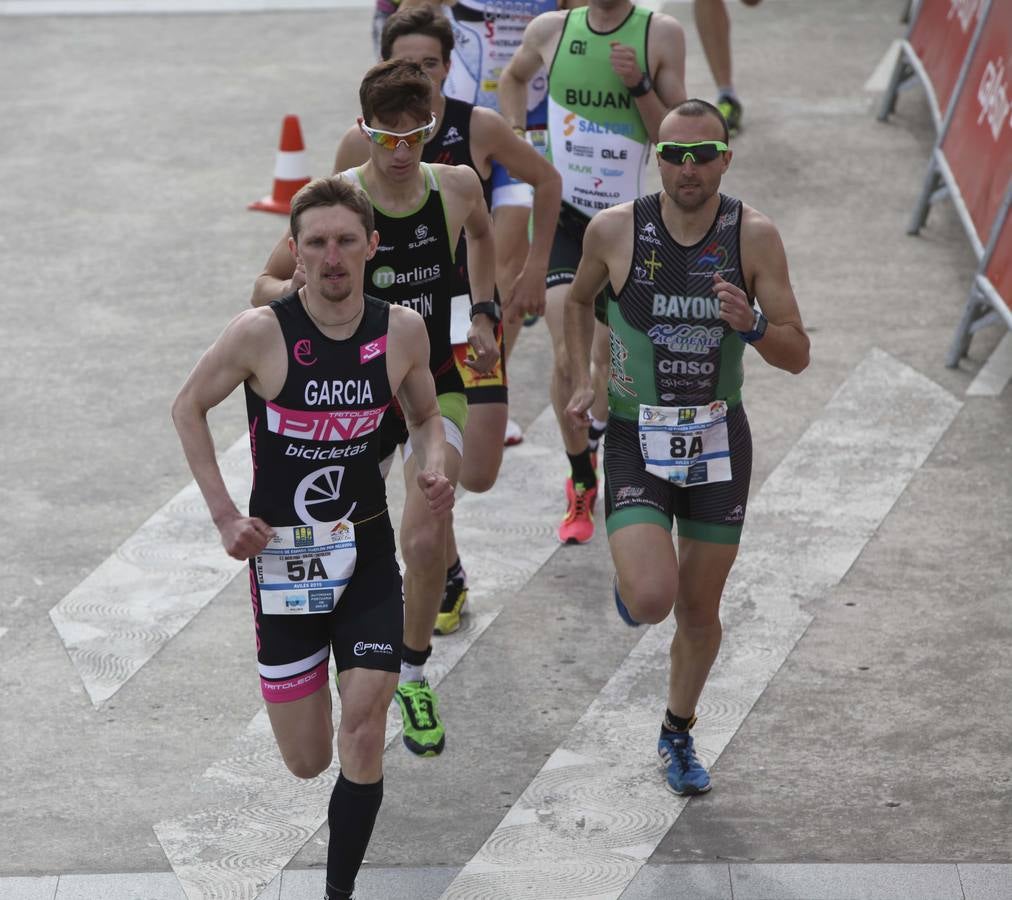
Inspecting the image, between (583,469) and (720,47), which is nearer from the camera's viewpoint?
(583,469)

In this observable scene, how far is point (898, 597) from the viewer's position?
7465mm

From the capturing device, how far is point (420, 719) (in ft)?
21.3

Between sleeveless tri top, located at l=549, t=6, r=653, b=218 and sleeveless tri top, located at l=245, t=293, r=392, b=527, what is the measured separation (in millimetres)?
3248

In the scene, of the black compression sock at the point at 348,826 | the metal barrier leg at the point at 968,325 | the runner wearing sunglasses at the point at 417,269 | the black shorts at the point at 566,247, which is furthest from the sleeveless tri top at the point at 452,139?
the metal barrier leg at the point at 968,325

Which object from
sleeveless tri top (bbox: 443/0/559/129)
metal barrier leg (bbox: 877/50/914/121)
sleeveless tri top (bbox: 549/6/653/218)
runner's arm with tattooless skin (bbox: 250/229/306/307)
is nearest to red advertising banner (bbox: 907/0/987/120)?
metal barrier leg (bbox: 877/50/914/121)

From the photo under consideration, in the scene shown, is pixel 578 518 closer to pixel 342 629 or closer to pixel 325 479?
pixel 342 629

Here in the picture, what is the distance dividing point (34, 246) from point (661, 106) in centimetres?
516

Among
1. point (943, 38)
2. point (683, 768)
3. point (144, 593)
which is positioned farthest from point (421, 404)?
point (943, 38)

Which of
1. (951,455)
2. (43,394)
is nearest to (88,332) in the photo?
(43,394)

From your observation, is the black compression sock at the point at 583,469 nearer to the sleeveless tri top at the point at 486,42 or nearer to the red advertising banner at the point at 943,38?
the sleeveless tri top at the point at 486,42

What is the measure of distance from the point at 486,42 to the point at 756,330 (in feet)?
14.0

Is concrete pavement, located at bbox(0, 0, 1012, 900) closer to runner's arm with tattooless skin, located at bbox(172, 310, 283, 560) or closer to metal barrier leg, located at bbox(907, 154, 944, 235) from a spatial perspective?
metal barrier leg, located at bbox(907, 154, 944, 235)

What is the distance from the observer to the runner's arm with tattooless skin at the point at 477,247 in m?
6.50

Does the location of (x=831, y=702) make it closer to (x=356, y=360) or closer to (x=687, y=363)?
(x=687, y=363)
